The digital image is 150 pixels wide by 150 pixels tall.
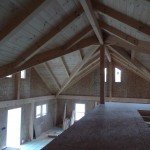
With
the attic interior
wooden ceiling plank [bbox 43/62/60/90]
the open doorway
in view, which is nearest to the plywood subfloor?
the attic interior

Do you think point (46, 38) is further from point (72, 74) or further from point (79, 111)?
point (79, 111)

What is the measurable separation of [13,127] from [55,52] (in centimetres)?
469

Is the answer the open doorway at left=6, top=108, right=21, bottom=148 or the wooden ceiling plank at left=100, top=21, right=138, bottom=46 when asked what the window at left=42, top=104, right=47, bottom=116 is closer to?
the open doorway at left=6, top=108, right=21, bottom=148

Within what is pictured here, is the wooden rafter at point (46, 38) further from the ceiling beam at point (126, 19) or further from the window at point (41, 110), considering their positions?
the window at point (41, 110)

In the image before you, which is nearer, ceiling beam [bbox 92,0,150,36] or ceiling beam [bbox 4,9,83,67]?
ceiling beam [bbox 92,0,150,36]

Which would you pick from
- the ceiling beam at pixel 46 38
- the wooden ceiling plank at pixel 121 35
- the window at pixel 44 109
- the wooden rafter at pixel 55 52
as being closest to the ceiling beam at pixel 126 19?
the ceiling beam at pixel 46 38

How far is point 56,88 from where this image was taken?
13.3 metres

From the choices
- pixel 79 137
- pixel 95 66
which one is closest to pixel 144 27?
pixel 79 137

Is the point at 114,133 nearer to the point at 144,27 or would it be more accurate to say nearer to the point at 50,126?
the point at 144,27

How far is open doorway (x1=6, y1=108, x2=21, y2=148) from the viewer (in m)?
9.69

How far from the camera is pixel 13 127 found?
10.0 metres

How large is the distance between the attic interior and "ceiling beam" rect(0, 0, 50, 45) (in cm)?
2

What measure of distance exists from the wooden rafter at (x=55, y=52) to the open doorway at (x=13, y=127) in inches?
146

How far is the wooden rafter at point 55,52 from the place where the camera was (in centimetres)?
644
